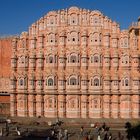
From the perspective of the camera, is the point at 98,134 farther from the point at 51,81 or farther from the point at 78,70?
the point at 51,81

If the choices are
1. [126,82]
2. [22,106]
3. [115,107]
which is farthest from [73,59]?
[22,106]

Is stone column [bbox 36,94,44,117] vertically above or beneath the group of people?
above

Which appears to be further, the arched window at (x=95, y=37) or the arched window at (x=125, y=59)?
the arched window at (x=95, y=37)

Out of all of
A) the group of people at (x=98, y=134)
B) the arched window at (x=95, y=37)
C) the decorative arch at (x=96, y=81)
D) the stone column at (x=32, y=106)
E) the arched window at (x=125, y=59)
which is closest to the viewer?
the group of people at (x=98, y=134)

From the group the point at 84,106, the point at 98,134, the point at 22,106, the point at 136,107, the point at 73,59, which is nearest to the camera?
the point at 98,134

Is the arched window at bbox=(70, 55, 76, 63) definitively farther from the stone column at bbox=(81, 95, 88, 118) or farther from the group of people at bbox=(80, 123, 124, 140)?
the group of people at bbox=(80, 123, 124, 140)

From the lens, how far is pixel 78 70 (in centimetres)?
5881

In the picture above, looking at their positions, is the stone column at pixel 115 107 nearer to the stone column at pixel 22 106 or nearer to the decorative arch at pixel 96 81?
the decorative arch at pixel 96 81

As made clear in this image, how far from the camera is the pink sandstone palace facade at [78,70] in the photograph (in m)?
58.3

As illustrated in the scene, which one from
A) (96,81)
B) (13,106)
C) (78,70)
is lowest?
(13,106)

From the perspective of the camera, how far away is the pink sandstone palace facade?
58.3 m

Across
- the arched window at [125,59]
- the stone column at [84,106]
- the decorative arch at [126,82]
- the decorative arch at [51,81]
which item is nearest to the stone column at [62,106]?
the decorative arch at [51,81]

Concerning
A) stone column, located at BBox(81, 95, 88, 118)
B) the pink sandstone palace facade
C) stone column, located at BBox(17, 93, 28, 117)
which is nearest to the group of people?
stone column, located at BBox(81, 95, 88, 118)

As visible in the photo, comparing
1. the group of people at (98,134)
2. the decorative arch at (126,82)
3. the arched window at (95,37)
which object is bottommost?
the group of people at (98,134)
